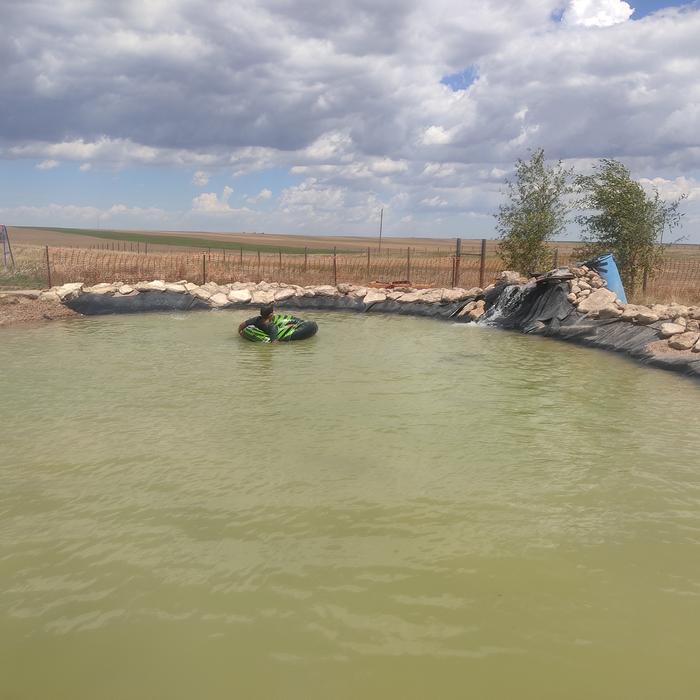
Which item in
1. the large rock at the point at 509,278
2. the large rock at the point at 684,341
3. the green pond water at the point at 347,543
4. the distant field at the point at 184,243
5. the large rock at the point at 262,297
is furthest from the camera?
the distant field at the point at 184,243

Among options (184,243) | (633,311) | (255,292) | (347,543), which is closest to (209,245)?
(184,243)

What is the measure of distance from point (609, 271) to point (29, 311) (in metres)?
17.6

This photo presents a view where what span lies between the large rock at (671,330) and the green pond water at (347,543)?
3343 mm

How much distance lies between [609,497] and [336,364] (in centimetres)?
710

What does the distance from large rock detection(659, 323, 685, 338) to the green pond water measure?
334cm

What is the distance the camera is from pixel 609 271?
18.1m

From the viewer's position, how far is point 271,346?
14.4 meters

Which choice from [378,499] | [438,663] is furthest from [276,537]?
[438,663]

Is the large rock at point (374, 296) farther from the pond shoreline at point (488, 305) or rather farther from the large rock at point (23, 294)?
the large rock at point (23, 294)

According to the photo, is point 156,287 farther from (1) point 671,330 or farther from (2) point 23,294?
(1) point 671,330

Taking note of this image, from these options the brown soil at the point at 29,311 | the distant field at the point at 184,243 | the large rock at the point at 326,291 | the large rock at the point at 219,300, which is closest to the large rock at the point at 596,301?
the large rock at the point at 326,291

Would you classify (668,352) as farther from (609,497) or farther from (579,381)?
(609,497)

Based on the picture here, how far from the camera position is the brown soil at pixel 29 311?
58.9 ft

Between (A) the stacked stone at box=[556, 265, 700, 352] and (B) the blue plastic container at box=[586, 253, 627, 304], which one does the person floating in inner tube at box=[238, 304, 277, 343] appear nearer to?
(A) the stacked stone at box=[556, 265, 700, 352]
